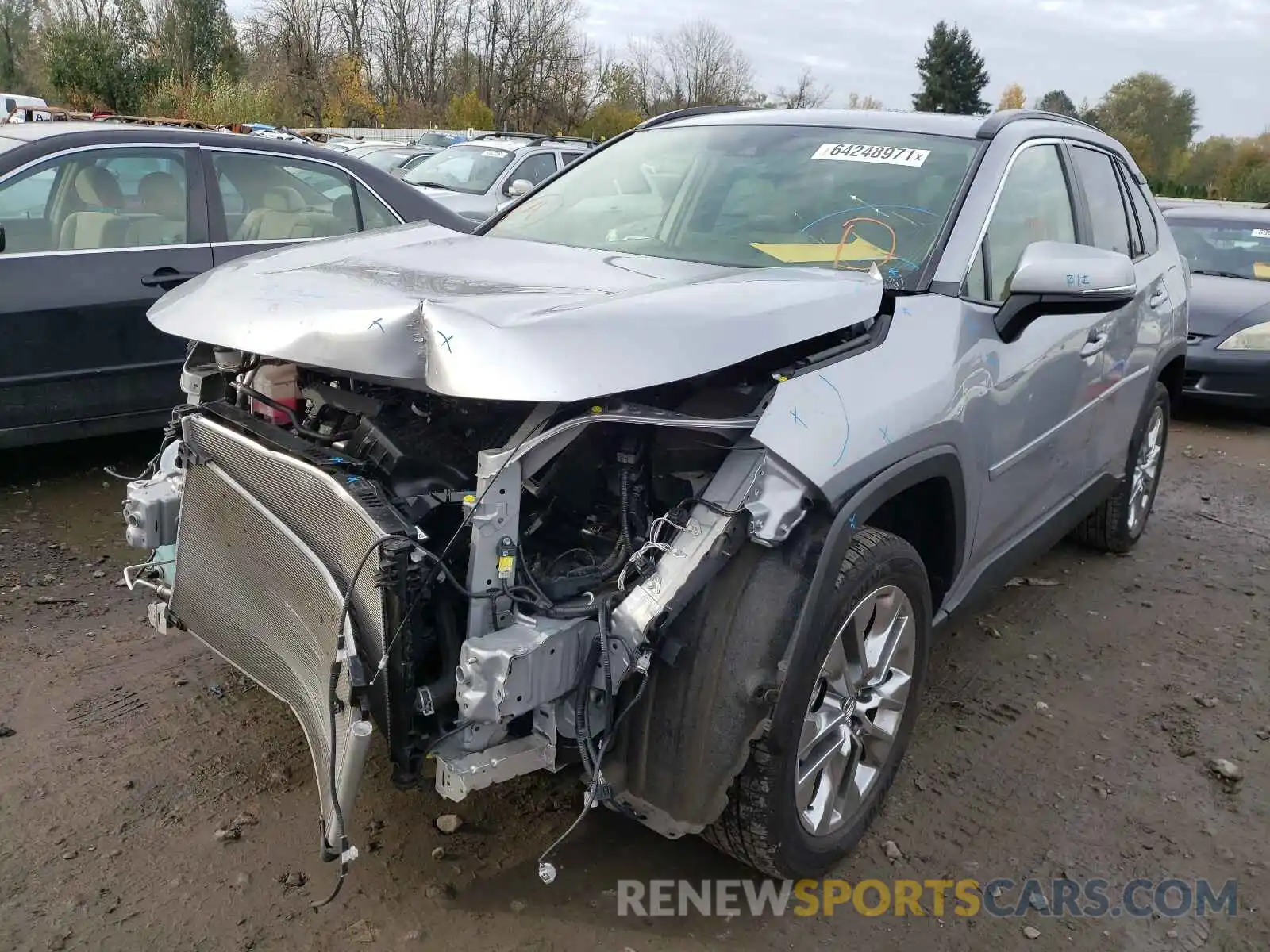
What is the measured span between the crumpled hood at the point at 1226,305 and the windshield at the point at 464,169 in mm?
7059

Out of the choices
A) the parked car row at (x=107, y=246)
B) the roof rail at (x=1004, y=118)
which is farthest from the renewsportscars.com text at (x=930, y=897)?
the parked car row at (x=107, y=246)

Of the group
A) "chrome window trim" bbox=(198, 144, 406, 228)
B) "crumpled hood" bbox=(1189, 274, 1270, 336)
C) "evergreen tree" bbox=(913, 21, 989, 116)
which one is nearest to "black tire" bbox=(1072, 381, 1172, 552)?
"crumpled hood" bbox=(1189, 274, 1270, 336)

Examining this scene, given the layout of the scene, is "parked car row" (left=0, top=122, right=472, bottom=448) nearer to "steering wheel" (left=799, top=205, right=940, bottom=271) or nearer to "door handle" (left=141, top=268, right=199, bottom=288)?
"door handle" (left=141, top=268, right=199, bottom=288)

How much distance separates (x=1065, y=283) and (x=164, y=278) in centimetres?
405

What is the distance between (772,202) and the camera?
337 centimetres

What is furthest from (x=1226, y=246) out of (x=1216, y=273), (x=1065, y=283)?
(x=1065, y=283)

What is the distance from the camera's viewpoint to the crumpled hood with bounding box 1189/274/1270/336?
7984 mm

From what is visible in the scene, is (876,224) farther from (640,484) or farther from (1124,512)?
(1124,512)

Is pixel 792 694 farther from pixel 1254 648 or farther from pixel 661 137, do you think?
pixel 1254 648

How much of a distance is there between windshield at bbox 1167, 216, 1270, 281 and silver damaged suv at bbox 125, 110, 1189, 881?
22.1ft

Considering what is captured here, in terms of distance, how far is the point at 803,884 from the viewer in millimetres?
2670

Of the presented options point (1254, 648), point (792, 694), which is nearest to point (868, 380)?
point (792, 694)

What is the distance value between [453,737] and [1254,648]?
3.50 metres

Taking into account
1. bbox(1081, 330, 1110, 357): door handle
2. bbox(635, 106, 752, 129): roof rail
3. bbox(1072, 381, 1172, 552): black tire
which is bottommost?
bbox(1072, 381, 1172, 552): black tire
